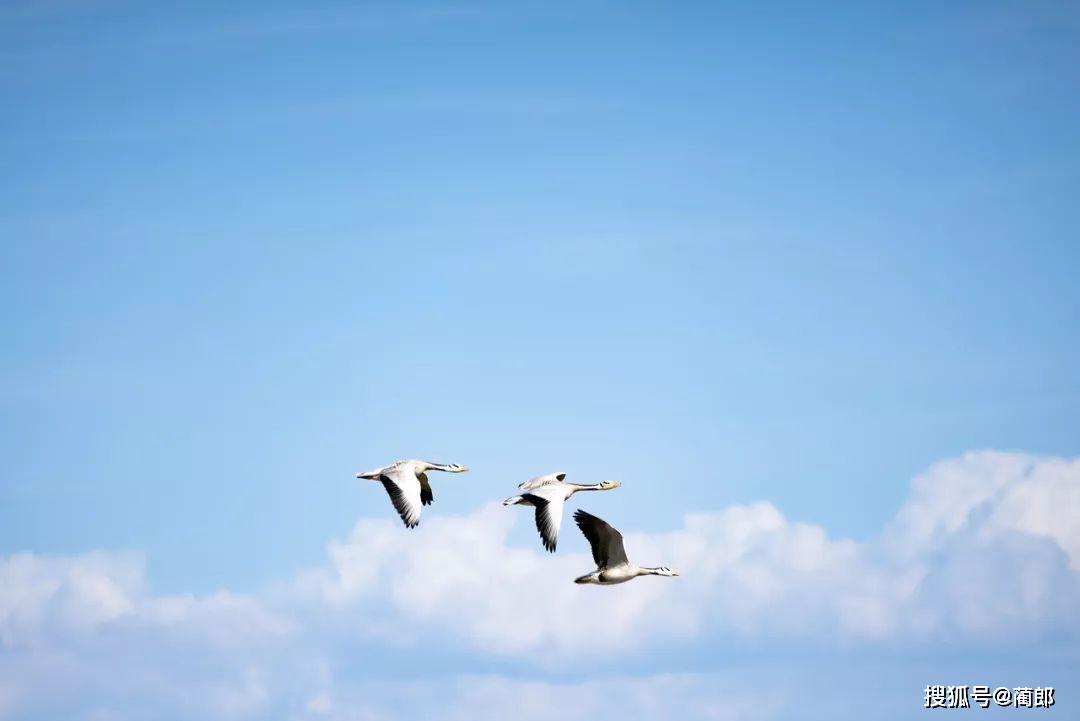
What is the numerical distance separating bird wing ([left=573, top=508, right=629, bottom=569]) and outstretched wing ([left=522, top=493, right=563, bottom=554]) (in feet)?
5.31

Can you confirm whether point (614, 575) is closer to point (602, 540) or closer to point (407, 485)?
point (602, 540)

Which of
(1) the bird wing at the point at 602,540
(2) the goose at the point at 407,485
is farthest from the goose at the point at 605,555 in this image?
(2) the goose at the point at 407,485

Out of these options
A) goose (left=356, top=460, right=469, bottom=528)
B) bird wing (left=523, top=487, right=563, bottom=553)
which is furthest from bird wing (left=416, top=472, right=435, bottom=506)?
bird wing (left=523, top=487, right=563, bottom=553)

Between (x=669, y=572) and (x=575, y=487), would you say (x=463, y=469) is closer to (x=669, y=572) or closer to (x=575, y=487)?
(x=575, y=487)

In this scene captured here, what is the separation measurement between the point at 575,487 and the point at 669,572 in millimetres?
6881

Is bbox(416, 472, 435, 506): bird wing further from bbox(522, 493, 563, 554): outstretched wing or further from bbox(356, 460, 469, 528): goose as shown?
bbox(522, 493, 563, 554): outstretched wing

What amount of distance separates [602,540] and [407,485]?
421 inches

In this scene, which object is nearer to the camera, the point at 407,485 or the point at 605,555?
the point at 605,555

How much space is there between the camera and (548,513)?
3009 inches

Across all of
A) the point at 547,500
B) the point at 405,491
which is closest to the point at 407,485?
the point at 405,491

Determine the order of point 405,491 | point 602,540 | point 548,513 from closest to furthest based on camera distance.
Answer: point 602,540, point 548,513, point 405,491

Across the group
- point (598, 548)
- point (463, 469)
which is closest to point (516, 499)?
point (598, 548)

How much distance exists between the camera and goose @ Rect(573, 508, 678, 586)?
73.6 m

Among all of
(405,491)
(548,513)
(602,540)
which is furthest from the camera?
(405,491)
